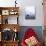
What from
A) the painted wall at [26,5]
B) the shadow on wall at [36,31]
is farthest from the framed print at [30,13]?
the shadow on wall at [36,31]

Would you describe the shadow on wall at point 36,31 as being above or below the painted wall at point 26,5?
below

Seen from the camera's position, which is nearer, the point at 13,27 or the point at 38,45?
the point at 38,45

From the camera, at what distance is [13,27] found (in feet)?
17.5

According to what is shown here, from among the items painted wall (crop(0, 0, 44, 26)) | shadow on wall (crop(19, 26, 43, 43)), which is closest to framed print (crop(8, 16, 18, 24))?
painted wall (crop(0, 0, 44, 26))

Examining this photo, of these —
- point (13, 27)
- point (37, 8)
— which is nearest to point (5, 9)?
point (13, 27)

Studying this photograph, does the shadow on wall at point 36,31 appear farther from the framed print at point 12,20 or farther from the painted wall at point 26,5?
the framed print at point 12,20

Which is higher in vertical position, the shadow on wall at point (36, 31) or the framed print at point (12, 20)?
the framed print at point (12, 20)

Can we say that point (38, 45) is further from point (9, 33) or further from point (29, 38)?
point (9, 33)

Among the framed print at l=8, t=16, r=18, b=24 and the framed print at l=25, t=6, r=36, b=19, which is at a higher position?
the framed print at l=25, t=6, r=36, b=19

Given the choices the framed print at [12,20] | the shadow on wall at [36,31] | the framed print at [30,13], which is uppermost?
the framed print at [30,13]

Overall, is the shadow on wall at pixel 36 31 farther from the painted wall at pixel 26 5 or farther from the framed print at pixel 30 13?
the framed print at pixel 30 13

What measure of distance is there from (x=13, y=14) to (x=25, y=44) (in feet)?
3.54

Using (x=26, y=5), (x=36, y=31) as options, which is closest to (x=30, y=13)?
(x=26, y=5)

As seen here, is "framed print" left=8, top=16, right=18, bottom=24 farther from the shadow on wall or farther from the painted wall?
the shadow on wall
